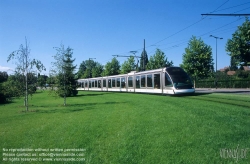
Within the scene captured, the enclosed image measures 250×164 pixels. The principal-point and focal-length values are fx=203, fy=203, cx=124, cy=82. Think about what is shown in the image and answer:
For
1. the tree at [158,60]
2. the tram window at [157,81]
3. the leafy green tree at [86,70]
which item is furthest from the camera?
the leafy green tree at [86,70]

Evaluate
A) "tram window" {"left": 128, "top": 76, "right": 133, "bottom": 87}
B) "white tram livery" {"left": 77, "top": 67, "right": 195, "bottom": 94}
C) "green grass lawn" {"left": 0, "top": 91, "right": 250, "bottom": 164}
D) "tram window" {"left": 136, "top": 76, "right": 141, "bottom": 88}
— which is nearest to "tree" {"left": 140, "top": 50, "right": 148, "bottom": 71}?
"tram window" {"left": 128, "top": 76, "right": 133, "bottom": 87}

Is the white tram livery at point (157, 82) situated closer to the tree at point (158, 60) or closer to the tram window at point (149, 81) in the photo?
the tram window at point (149, 81)

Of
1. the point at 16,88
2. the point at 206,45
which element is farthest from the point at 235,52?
the point at 16,88

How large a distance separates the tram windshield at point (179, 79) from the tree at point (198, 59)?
20168mm

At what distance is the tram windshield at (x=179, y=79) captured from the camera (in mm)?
19094

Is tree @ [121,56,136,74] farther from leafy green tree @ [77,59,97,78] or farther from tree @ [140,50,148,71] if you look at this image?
leafy green tree @ [77,59,97,78]

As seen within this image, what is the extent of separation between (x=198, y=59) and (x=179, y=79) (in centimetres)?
2154

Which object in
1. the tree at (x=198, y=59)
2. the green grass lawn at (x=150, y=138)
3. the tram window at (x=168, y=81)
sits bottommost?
the green grass lawn at (x=150, y=138)

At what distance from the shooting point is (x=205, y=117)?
27.8 feet

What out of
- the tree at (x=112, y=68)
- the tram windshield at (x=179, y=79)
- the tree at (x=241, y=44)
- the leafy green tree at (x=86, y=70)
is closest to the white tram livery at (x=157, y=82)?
the tram windshield at (x=179, y=79)

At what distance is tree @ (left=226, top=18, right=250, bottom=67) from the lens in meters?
31.4

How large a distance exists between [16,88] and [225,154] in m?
15.6

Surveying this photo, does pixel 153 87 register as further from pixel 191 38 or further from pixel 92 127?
pixel 191 38

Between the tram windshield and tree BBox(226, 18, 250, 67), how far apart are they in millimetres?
17753
